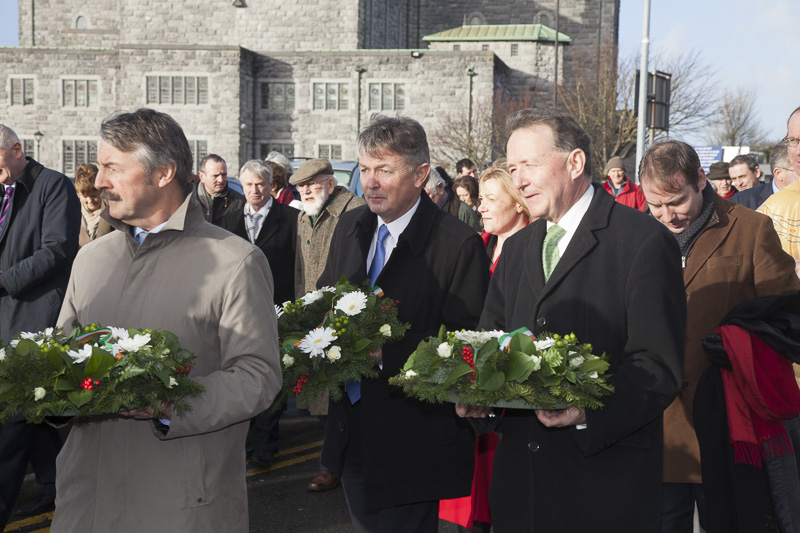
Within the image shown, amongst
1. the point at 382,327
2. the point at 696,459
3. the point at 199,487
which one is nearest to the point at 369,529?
the point at 382,327

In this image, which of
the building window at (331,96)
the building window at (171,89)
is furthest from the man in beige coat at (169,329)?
the building window at (171,89)

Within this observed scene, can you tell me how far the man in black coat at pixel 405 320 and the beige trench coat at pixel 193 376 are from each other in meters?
0.87

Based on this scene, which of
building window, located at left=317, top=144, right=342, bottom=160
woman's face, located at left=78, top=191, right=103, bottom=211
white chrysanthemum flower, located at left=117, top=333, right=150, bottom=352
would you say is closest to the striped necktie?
woman's face, located at left=78, top=191, right=103, bottom=211

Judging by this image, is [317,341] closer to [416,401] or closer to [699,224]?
[416,401]

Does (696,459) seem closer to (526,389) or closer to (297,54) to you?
(526,389)

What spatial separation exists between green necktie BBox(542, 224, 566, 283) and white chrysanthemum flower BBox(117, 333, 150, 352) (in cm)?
144

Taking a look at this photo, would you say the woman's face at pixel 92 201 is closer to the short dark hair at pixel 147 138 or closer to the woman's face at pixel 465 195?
the short dark hair at pixel 147 138

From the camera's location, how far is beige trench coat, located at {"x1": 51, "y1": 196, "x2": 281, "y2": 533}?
2945mm

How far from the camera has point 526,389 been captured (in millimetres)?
2717

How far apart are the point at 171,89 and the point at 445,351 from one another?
50.1 metres

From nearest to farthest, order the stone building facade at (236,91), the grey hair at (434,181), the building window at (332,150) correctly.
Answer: the grey hair at (434,181) → the stone building facade at (236,91) → the building window at (332,150)

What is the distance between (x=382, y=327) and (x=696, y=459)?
6.09 ft

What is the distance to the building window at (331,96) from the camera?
1998 inches

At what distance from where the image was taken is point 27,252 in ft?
19.5
